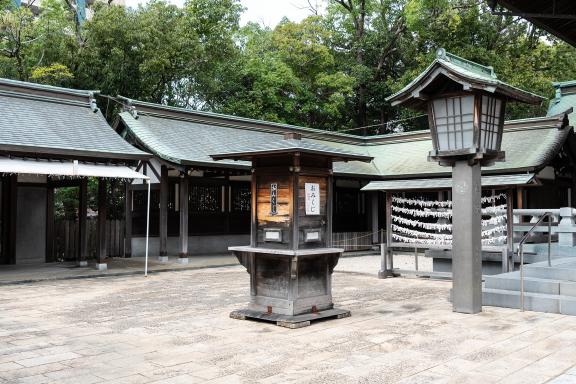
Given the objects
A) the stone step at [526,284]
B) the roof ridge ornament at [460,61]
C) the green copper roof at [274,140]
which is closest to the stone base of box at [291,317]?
the stone step at [526,284]

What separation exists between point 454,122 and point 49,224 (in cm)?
1261

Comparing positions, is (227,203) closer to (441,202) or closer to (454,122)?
(441,202)

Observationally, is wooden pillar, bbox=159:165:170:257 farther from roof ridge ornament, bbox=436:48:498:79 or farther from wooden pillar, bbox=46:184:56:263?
roof ridge ornament, bbox=436:48:498:79

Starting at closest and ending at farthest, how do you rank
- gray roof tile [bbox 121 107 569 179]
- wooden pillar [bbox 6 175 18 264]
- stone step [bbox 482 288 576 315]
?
stone step [bbox 482 288 576 315], wooden pillar [bbox 6 175 18 264], gray roof tile [bbox 121 107 569 179]

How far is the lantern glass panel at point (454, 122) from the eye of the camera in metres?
8.62

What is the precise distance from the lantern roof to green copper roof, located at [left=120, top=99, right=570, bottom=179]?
480 centimetres

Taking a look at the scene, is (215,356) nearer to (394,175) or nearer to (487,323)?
(487,323)

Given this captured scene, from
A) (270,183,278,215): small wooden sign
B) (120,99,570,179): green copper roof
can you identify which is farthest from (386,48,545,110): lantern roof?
(120,99,570,179): green copper roof

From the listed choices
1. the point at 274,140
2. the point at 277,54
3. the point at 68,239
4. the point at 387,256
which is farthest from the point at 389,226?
the point at 277,54

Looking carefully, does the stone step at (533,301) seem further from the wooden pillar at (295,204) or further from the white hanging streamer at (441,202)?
the wooden pillar at (295,204)

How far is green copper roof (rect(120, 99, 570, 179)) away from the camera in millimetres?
16266

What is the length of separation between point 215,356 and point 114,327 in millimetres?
2312

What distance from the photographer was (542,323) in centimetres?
775

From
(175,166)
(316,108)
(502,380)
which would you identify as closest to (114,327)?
(502,380)
